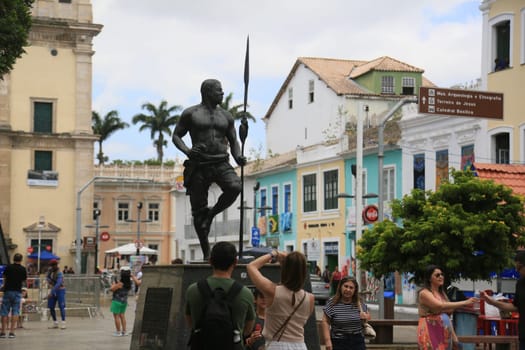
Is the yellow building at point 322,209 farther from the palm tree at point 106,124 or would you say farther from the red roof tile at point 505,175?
the palm tree at point 106,124

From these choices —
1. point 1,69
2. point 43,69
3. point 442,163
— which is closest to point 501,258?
point 1,69

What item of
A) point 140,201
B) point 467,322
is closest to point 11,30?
point 467,322

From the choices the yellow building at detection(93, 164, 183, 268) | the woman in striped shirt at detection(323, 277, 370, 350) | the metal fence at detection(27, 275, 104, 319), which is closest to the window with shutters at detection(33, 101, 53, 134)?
the yellow building at detection(93, 164, 183, 268)

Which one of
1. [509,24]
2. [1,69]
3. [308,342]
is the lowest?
[308,342]

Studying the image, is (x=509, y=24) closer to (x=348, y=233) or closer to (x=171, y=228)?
(x=348, y=233)

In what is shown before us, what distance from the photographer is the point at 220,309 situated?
24.8 feet

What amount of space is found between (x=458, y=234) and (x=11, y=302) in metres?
8.24

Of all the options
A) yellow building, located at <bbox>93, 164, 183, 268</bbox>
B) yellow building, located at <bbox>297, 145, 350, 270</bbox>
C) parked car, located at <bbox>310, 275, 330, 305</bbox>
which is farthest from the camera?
yellow building, located at <bbox>93, 164, 183, 268</bbox>

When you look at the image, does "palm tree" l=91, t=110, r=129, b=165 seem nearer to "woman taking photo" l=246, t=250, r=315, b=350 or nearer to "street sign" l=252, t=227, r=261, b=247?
"street sign" l=252, t=227, r=261, b=247

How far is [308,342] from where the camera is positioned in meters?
12.5

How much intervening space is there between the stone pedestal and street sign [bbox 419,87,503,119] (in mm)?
13814

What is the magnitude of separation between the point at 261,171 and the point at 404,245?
39.0 meters

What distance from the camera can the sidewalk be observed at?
18.6 metres

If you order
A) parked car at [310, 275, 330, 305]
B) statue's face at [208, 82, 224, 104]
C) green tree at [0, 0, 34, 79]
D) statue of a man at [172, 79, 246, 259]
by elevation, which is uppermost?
green tree at [0, 0, 34, 79]
